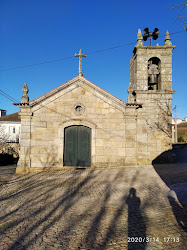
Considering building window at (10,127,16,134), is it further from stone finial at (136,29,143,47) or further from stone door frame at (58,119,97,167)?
stone finial at (136,29,143,47)

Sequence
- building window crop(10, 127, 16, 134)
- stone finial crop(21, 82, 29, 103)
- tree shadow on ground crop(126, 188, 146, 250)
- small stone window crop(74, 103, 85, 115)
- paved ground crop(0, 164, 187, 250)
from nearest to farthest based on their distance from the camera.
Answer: tree shadow on ground crop(126, 188, 146, 250), paved ground crop(0, 164, 187, 250), stone finial crop(21, 82, 29, 103), small stone window crop(74, 103, 85, 115), building window crop(10, 127, 16, 134)

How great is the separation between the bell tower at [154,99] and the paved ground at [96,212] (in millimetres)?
3576

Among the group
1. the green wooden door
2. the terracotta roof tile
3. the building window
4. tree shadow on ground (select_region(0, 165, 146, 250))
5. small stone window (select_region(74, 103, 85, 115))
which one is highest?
the terracotta roof tile

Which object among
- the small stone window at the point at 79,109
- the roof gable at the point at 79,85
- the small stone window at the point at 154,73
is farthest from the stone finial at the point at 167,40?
the small stone window at the point at 79,109

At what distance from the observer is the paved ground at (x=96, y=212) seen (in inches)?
155

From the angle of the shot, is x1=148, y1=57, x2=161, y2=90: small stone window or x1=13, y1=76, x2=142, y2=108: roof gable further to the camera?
x1=148, y1=57, x2=161, y2=90: small stone window

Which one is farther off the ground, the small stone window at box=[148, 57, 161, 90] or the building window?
the small stone window at box=[148, 57, 161, 90]

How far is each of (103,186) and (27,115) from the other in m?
6.84

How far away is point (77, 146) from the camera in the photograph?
11391 mm

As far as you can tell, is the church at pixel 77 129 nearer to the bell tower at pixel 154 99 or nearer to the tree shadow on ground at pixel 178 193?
the bell tower at pixel 154 99

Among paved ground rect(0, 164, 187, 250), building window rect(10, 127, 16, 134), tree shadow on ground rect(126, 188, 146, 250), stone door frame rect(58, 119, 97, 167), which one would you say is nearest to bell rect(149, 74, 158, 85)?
stone door frame rect(58, 119, 97, 167)

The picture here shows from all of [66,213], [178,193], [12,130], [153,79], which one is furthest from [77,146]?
[12,130]

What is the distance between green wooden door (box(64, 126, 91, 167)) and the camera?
11328 mm

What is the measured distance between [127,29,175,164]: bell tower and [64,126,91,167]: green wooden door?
3814 millimetres
